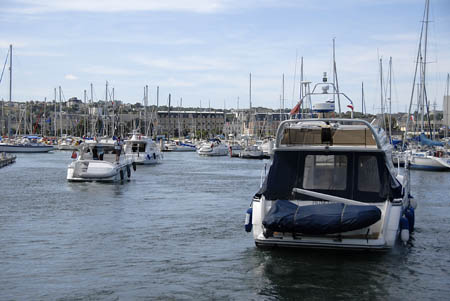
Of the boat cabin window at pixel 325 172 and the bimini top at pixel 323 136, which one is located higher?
the bimini top at pixel 323 136

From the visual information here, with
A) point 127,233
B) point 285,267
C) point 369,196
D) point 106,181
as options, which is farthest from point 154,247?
point 106,181

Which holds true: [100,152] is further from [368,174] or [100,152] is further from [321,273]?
[321,273]

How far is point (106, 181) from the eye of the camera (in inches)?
1571

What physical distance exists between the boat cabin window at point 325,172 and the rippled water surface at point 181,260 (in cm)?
180

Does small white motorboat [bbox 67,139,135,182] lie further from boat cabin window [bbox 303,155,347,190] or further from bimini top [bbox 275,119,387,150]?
Answer: boat cabin window [bbox 303,155,347,190]

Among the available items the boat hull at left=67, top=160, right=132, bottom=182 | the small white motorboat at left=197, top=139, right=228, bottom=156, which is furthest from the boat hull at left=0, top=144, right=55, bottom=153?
the boat hull at left=67, top=160, right=132, bottom=182

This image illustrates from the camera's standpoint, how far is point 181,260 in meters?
16.7

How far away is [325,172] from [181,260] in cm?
450

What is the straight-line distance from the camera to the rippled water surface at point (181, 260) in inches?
543

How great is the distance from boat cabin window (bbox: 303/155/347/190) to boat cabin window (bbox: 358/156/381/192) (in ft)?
1.35

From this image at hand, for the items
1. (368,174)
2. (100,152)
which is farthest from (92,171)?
(368,174)

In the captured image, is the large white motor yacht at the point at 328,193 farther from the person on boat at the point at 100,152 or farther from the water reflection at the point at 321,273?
the person on boat at the point at 100,152

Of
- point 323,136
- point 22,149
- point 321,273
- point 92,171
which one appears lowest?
point 22,149

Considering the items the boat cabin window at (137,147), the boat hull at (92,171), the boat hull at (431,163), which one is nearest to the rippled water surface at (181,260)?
the boat hull at (92,171)
